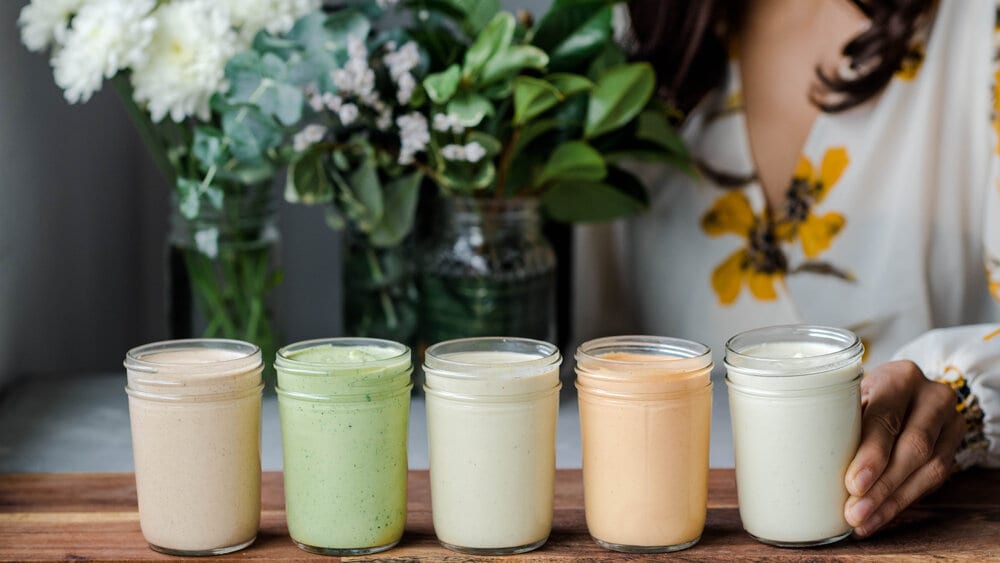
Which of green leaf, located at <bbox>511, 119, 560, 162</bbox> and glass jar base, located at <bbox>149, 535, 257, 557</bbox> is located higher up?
green leaf, located at <bbox>511, 119, 560, 162</bbox>

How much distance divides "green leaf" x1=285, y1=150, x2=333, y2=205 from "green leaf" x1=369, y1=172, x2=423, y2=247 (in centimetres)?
7

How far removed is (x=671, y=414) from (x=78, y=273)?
1.07m

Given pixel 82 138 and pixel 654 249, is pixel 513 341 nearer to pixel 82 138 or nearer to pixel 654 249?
pixel 654 249

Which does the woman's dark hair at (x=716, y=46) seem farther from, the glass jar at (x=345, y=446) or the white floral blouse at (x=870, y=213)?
the glass jar at (x=345, y=446)

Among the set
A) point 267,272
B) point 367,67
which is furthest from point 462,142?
point 267,272

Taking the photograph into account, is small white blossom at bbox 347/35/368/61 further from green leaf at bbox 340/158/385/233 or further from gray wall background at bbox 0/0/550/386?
gray wall background at bbox 0/0/550/386

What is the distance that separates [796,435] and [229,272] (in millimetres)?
739

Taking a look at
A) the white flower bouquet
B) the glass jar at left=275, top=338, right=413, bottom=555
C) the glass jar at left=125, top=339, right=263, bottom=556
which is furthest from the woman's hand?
the white flower bouquet

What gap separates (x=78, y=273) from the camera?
1.55 m

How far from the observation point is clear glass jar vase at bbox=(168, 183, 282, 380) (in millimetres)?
1265

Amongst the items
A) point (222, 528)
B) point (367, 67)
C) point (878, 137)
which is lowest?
point (222, 528)

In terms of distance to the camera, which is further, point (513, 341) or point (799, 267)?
point (799, 267)

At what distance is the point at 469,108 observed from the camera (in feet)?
3.64

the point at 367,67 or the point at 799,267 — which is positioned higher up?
the point at 367,67
